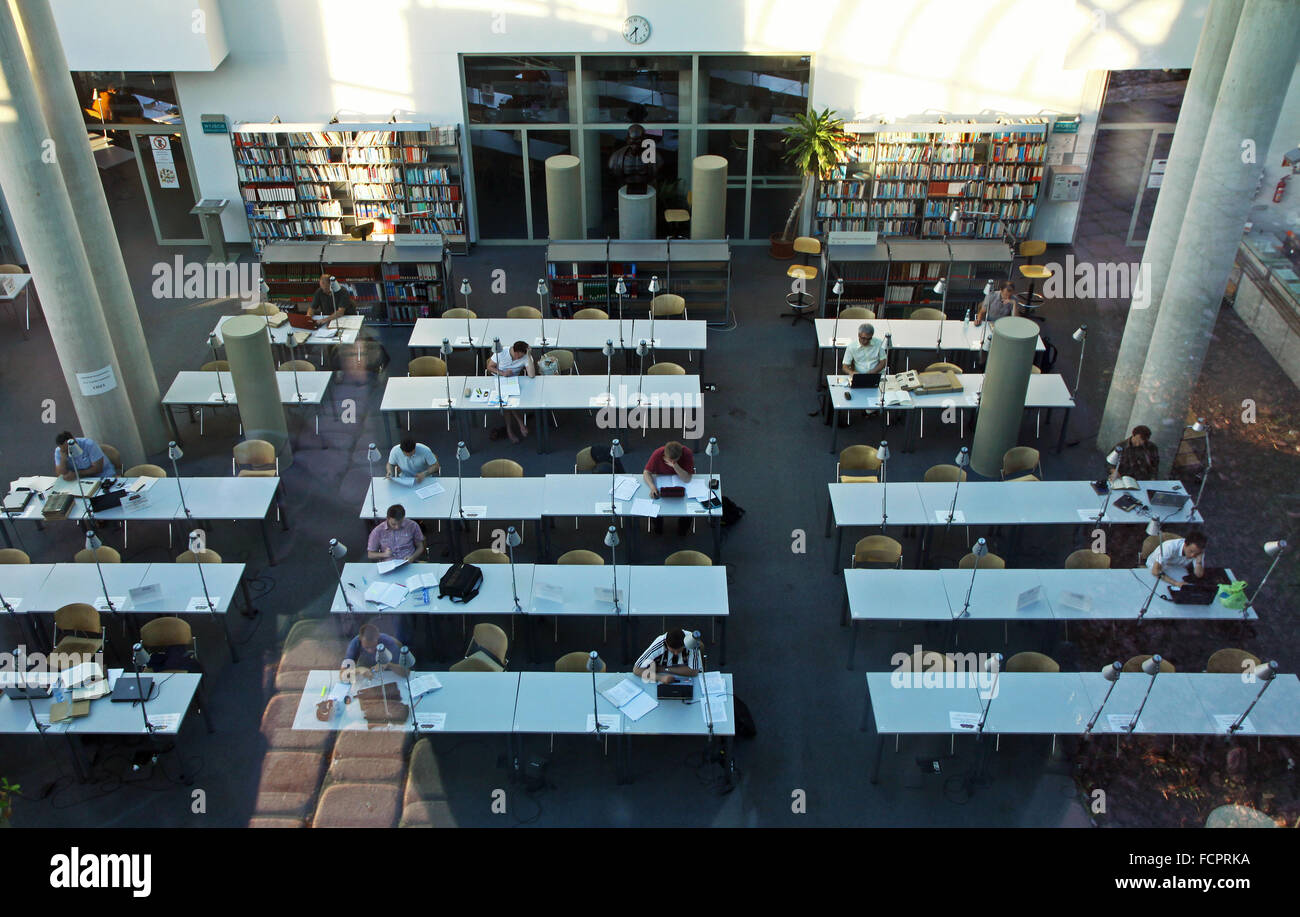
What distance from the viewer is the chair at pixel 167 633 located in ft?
27.8

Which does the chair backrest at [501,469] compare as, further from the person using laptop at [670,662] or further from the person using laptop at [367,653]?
the person using laptop at [670,662]

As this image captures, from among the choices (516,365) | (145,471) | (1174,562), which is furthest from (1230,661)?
(145,471)

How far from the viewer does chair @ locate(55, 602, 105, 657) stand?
27.1 feet

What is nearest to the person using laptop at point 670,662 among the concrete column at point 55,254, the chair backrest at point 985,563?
the chair backrest at point 985,563

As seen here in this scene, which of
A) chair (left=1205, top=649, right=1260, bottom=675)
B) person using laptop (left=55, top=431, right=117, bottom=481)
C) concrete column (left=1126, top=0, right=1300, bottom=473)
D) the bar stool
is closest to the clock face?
the bar stool

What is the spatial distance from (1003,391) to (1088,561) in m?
2.28

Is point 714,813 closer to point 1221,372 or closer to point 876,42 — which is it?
point 1221,372

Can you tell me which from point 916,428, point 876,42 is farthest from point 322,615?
point 876,42

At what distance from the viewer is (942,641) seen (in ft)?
29.7

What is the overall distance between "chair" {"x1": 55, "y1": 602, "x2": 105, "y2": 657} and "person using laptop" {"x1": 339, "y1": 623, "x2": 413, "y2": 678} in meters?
2.09

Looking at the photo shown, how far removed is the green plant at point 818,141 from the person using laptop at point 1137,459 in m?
6.32

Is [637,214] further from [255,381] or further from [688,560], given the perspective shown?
[688,560]

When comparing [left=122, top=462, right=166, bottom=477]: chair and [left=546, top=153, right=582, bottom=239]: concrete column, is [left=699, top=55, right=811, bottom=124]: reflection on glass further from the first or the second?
[left=122, top=462, right=166, bottom=477]: chair

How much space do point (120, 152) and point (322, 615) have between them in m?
10.8
